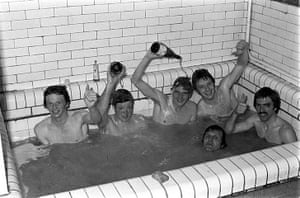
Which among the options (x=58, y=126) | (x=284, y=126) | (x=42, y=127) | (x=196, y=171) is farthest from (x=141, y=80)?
(x=196, y=171)

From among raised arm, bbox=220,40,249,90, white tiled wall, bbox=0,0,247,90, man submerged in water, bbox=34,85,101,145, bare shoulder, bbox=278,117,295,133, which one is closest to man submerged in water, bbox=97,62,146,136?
man submerged in water, bbox=34,85,101,145

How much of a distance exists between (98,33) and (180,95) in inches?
33.5

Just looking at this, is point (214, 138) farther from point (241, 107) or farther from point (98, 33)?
point (98, 33)

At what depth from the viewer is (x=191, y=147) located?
3723 millimetres

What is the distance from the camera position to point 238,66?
4238 mm

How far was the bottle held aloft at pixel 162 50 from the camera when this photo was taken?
3834 mm

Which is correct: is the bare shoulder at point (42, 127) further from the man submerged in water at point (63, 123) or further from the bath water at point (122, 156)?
the bath water at point (122, 156)

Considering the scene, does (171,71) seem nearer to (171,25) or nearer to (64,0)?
(171,25)

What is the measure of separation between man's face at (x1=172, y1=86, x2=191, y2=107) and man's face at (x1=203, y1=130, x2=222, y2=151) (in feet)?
1.35

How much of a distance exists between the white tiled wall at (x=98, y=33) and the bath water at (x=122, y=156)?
624 millimetres

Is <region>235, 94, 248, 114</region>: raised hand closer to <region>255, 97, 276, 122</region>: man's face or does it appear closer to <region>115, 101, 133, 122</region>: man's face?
<region>255, 97, 276, 122</region>: man's face

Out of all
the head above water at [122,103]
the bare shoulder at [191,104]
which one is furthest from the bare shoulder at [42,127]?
the bare shoulder at [191,104]

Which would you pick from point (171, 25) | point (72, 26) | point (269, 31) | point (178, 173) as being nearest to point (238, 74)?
point (269, 31)

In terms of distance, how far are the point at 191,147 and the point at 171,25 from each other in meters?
1.12
